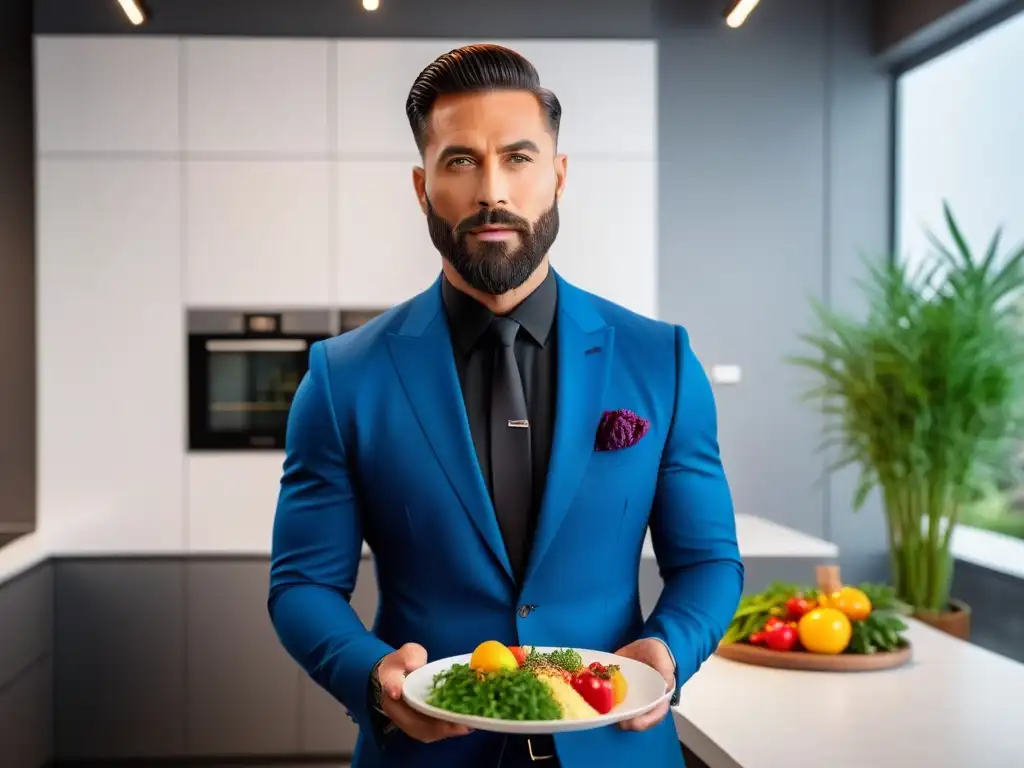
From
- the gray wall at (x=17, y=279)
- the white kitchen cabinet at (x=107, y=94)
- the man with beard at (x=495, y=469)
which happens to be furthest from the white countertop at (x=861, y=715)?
the gray wall at (x=17, y=279)

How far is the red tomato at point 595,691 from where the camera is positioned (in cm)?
117

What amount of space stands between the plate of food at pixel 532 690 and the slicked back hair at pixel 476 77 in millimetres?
589

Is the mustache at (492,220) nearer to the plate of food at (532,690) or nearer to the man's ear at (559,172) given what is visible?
the man's ear at (559,172)

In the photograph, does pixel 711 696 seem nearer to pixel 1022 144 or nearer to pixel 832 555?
pixel 832 555

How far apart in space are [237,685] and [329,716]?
1.15ft

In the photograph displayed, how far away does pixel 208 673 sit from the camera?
13.7ft

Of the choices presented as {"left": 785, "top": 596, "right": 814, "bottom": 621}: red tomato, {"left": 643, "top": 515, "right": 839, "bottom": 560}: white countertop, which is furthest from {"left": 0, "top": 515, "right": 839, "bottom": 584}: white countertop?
{"left": 785, "top": 596, "right": 814, "bottom": 621}: red tomato

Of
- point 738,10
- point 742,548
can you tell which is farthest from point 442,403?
point 742,548

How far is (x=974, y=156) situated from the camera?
439 centimetres

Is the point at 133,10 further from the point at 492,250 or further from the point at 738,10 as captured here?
the point at 492,250

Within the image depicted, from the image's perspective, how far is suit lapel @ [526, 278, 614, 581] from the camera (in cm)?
130

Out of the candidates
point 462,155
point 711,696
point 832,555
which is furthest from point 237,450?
point 462,155

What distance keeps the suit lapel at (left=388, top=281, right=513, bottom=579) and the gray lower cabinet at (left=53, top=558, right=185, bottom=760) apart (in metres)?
3.07

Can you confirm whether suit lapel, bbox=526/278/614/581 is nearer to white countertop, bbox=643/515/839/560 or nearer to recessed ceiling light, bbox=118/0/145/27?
recessed ceiling light, bbox=118/0/145/27
